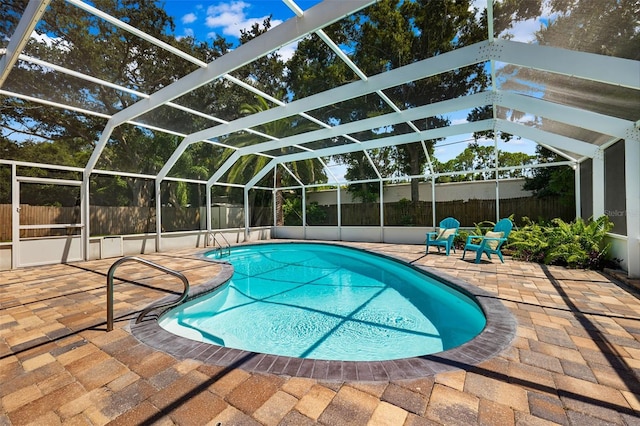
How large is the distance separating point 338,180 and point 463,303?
925 centimetres

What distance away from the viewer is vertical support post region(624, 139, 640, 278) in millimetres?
5215

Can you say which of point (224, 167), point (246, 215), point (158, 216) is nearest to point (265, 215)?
point (246, 215)

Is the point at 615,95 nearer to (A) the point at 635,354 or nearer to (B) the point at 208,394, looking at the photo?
(A) the point at 635,354

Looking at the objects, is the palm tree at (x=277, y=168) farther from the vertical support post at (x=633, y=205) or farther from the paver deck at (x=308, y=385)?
the vertical support post at (x=633, y=205)

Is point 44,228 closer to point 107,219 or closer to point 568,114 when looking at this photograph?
point 107,219

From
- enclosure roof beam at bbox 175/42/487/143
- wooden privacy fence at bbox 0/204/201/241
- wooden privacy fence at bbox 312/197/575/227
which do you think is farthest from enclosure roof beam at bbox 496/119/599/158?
wooden privacy fence at bbox 0/204/201/241

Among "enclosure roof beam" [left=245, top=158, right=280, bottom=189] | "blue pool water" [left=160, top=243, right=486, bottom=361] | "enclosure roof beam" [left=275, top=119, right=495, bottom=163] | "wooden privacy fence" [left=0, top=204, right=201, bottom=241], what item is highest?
"enclosure roof beam" [left=275, top=119, right=495, bottom=163]

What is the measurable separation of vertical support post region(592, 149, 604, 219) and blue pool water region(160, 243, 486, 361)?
4966mm

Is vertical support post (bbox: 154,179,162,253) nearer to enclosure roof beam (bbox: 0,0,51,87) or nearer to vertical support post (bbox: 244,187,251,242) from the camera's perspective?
vertical support post (bbox: 244,187,251,242)

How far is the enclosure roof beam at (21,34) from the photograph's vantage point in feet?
12.1

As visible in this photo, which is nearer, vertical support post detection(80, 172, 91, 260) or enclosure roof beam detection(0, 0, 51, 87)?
enclosure roof beam detection(0, 0, 51, 87)

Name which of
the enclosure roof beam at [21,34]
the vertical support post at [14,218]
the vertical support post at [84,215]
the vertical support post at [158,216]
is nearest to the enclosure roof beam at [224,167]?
the vertical support post at [158,216]

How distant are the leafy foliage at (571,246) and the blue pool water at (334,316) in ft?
10.8

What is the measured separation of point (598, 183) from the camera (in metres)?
7.23
